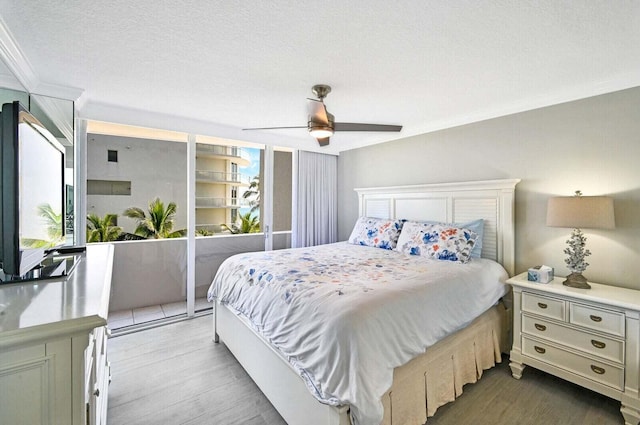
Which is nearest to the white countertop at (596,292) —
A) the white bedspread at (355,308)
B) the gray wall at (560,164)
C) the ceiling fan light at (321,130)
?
the gray wall at (560,164)

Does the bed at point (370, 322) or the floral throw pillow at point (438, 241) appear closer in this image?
the bed at point (370, 322)

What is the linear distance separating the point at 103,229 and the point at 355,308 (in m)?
3.60

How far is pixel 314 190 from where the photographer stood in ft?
15.4

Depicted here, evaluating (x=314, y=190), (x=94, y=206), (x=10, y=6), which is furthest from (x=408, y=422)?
(x=94, y=206)

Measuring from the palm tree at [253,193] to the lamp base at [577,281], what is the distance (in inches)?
144

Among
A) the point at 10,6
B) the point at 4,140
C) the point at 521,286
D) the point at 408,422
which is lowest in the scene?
the point at 408,422

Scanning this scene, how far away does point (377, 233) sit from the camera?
3.57m

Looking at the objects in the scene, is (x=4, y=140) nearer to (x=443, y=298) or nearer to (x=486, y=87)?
(x=443, y=298)

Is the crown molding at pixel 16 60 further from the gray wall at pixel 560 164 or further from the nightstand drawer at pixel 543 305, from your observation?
the nightstand drawer at pixel 543 305

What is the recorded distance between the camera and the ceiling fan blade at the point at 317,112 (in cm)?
219

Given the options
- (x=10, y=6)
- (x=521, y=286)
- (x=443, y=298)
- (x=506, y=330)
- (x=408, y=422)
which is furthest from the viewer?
(x=506, y=330)

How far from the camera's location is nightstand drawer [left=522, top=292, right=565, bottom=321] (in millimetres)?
2183

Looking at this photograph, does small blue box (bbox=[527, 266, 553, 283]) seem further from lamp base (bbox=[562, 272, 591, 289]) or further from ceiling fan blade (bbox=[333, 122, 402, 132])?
ceiling fan blade (bbox=[333, 122, 402, 132])

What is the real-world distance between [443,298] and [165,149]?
3.98 metres
